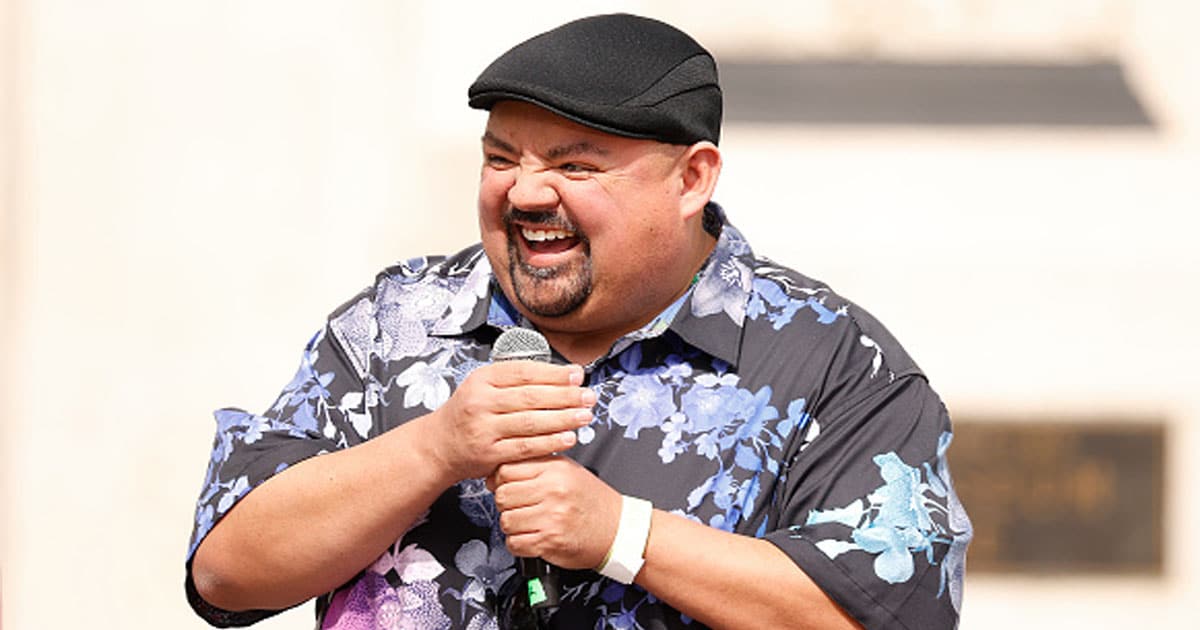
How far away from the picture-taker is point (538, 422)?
2406 mm

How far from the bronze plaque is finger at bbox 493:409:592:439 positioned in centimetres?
440

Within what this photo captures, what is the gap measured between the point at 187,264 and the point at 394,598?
173 inches

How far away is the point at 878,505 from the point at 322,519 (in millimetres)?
764

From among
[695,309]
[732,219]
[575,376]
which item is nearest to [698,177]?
[695,309]

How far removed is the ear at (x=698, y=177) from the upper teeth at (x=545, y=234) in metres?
0.19

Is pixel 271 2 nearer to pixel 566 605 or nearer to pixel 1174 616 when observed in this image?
pixel 1174 616

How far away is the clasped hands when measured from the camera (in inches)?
95.0

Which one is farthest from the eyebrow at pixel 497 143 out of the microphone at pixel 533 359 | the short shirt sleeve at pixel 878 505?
the short shirt sleeve at pixel 878 505

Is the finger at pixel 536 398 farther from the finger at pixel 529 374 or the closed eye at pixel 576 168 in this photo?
the closed eye at pixel 576 168

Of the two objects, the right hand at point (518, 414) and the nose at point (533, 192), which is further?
the nose at point (533, 192)

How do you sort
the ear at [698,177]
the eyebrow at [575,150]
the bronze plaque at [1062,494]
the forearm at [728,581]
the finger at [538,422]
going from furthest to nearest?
the bronze plaque at [1062,494], the ear at [698,177], the eyebrow at [575,150], the forearm at [728,581], the finger at [538,422]

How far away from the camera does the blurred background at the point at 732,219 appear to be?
6.64 m

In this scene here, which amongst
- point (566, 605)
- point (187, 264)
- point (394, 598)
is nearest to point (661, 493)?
point (566, 605)

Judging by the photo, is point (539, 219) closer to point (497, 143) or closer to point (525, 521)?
point (497, 143)
